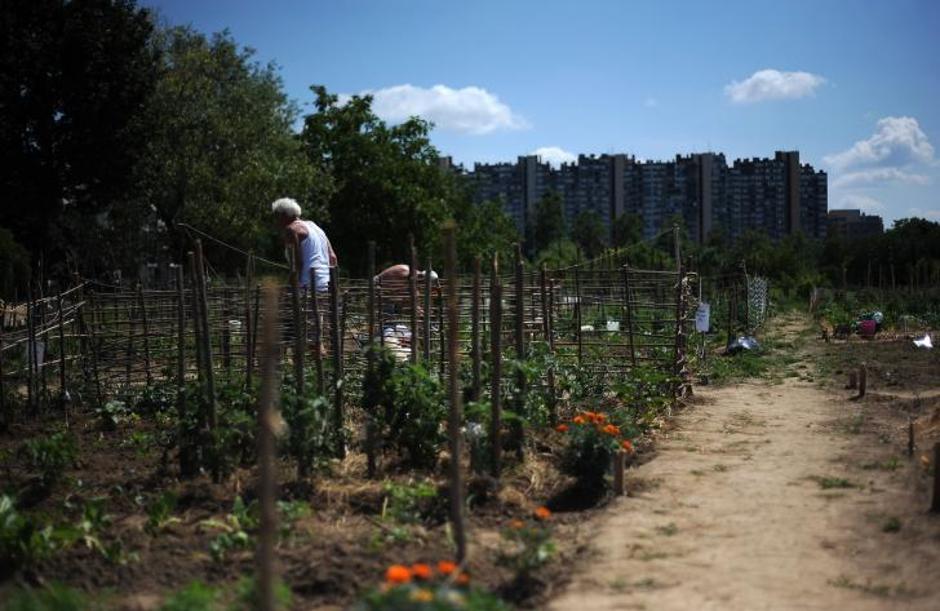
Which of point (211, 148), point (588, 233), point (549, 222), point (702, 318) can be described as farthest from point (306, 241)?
point (588, 233)

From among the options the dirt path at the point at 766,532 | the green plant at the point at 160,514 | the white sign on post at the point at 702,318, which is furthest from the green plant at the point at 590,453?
the white sign on post at the point at 702,318

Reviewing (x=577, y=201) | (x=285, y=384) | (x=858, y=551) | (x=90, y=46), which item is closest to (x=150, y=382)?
(x=285, y=384)

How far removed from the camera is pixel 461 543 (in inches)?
149

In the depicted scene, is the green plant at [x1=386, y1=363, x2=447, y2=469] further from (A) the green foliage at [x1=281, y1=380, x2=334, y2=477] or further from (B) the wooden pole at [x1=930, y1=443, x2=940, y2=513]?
(B) the wooden pole at [x1=930, y1=443, x2=940, y2=513]

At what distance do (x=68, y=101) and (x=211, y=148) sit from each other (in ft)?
12.1

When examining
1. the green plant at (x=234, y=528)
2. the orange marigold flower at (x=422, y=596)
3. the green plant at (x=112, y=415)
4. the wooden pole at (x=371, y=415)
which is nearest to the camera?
the orange marigold flower at (x=422, y=596)

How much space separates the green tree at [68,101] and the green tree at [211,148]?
2.98 ft

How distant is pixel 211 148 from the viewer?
20.7 metres

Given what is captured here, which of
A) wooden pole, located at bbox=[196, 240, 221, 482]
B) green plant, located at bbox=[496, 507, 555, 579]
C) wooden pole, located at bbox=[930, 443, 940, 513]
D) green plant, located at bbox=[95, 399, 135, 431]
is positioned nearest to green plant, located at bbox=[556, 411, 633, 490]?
green plant, located at bbox=[496, 507, 555, 579]

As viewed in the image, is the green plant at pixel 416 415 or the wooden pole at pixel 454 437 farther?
the green plant at pixel 416 415

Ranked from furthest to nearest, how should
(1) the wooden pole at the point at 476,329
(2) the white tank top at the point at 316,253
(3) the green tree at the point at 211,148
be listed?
(3) the green tree at the point at 211,148 < (2) the white tank top at the point at 316,253 < (1) the wooden pole at the point at 476,329

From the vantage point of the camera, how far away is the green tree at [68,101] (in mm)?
16969

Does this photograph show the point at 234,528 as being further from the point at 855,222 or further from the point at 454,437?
the point at 855,222

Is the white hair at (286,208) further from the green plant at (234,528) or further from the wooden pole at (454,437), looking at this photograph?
the wooden pole at (454,437)
